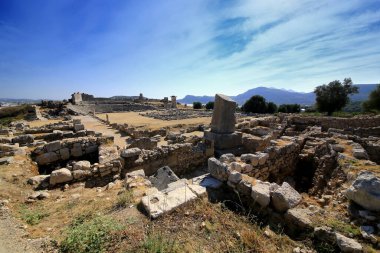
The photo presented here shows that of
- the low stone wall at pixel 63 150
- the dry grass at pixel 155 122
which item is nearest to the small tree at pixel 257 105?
the dry grass at pixel 155 122

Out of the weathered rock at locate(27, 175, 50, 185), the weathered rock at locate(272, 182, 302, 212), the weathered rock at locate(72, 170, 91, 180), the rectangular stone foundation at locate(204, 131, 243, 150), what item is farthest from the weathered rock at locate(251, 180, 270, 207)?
the weathered rock at locate(27, 175, 50, 185)

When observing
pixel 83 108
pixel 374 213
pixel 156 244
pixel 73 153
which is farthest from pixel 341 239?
pixel 83 108

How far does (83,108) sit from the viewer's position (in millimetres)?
40844

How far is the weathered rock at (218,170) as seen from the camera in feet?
16.2

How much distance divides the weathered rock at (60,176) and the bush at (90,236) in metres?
2.91

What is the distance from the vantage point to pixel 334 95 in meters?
31.7

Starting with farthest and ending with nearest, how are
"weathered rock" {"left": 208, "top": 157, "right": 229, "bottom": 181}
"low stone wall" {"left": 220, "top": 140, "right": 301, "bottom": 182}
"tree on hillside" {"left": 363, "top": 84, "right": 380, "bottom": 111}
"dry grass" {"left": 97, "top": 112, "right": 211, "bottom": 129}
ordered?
"tree on hillside" {"left": 363, "top": 84, "right": 380, "bottom": 111}
"dry grass" {"left": 97, "top": 112, "right": 211, "bottom": 129}
"low stone wall" {"left": 220, "top": 140, "right": 301, "bottom": 182}
"weathered rock" {"left": 208, "top": 157, "right": 229, "bottom": 181}

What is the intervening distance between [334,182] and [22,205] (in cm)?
819

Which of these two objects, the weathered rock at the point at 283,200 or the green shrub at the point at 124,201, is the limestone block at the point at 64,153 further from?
the weathered rock at the point at 283,200

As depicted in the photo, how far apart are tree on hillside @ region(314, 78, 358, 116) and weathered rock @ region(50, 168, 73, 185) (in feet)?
121

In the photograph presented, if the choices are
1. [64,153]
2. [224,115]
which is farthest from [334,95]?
[64,153]

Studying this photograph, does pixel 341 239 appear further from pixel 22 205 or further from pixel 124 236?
pixel 22 205

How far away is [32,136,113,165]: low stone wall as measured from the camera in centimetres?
764

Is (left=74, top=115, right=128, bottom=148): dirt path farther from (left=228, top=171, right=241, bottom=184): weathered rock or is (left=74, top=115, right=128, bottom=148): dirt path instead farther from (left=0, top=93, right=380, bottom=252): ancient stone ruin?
(left=228, top=171, right=241, bottom=184): weathered rock
